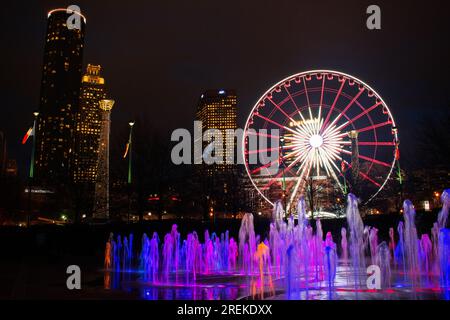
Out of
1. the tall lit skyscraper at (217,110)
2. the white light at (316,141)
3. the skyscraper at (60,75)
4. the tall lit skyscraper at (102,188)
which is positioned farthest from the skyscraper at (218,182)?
the skyscraper at (60,75)

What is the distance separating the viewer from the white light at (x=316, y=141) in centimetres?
3319

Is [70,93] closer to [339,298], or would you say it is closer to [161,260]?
[161,260]

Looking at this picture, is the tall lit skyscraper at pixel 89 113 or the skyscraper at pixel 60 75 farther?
the skyscraper at pixel 60 75

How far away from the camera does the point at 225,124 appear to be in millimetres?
101688

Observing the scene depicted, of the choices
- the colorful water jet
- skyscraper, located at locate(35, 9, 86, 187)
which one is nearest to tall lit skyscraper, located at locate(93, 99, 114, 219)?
the colorful water jet

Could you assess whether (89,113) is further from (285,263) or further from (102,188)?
(285,263)

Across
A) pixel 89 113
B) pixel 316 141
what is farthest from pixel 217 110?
pixel 316 141

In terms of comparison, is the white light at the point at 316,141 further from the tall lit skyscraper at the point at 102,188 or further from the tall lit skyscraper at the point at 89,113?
the tall lit skyscraper at the point at 89,113

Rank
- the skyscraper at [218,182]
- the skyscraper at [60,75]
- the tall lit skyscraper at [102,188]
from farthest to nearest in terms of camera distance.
→ 1. the skyscraper at [60,75]
2. the skyscraper at [218,182]
3. the tall lit skyscraper at [102,188]

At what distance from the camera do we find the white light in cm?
3319

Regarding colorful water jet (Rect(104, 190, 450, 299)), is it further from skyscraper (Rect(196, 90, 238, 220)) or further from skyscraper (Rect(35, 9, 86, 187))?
skyscraper (Rect(35, 9, 86, 187))

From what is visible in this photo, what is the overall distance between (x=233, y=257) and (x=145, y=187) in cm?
1274

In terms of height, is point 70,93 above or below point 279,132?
above
